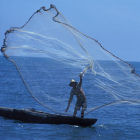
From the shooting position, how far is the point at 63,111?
1947 centimetres

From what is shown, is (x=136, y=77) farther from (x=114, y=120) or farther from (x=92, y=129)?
(x=114, y=120)

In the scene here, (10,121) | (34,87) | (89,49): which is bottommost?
(10,121)

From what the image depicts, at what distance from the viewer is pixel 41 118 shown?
62.9 ft

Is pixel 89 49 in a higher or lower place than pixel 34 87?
higher

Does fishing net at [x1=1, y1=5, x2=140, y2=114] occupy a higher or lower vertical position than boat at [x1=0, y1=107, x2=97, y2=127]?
higher

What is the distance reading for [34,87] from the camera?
1861 cm

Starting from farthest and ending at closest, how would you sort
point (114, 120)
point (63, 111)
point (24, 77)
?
point (114, 120), point (63, 111), point (24, 77)

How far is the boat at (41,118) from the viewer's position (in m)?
18.5

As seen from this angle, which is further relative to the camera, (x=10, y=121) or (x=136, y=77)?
(x=10, y=121)

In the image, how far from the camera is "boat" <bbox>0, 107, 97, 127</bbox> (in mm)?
18484

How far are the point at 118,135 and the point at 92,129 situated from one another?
106cm

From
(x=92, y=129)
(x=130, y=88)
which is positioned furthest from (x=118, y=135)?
(x=130, y=88)

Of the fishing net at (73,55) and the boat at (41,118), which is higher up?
the fishing net at (73,55)

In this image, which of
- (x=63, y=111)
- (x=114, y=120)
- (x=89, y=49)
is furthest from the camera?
(x=114, y=120)
